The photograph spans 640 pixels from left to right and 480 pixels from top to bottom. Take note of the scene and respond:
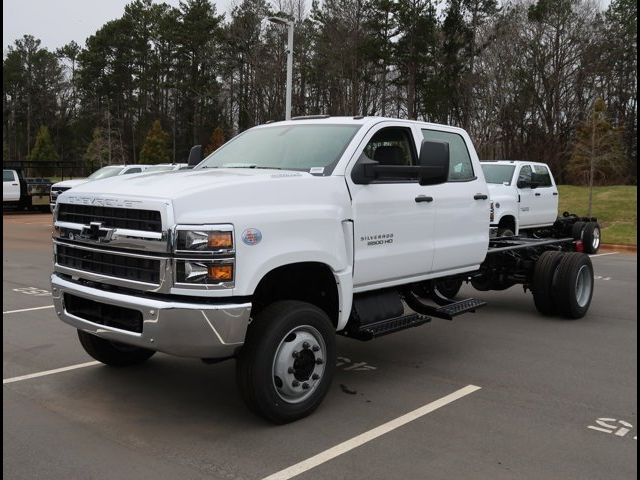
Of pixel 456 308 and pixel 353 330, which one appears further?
pixel 456 308

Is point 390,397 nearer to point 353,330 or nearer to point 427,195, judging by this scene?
point 353,330

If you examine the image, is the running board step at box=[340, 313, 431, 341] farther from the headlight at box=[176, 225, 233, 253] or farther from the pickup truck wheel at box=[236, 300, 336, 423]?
the headlight at box=[176, 225, 233, 253]

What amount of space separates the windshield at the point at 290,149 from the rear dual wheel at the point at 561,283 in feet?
12.8

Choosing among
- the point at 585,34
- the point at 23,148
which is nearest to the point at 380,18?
the point at 585,34

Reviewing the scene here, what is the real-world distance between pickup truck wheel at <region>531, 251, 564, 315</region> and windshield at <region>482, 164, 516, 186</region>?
601cm

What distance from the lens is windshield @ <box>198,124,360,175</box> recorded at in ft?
17.1

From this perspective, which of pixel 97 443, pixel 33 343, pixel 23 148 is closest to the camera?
pixel 97 443

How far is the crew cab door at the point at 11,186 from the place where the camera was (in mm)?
25484

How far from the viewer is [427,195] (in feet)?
18.8

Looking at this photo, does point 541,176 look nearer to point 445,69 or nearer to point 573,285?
point 573,285

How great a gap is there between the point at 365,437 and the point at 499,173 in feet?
36.4

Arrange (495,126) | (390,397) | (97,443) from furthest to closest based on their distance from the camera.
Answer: (495,126)
(390,397)
(97,443)

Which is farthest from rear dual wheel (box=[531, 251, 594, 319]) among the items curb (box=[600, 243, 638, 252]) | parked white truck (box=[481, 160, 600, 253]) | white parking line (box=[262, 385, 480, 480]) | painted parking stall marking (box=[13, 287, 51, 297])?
curb (box=[600, 243, 638, 252])

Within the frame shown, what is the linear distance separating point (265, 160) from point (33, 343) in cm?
326
